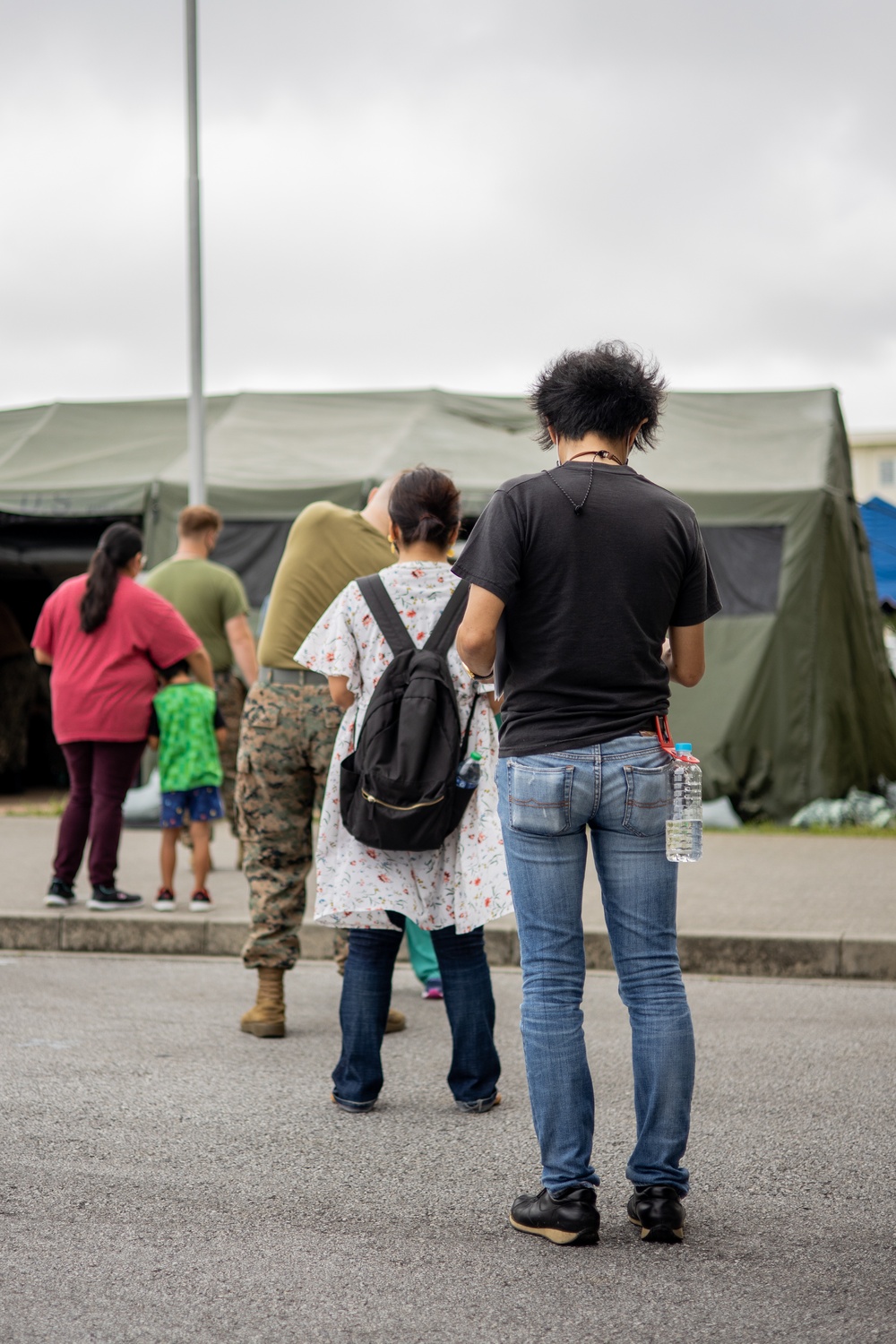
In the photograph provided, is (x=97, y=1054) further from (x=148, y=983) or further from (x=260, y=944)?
(x=148, y=983)

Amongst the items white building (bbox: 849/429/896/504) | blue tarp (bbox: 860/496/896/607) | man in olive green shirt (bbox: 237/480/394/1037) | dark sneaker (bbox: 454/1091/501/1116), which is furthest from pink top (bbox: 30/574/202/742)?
white building (bbox: 849/429/896/504)

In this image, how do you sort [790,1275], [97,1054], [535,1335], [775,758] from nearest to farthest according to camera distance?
[535,1335], [790,1275], [97,1054], [775,758]

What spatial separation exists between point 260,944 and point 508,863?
199 centimetres

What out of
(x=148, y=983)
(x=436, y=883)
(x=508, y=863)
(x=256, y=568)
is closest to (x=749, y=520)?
(x=256, y=568)

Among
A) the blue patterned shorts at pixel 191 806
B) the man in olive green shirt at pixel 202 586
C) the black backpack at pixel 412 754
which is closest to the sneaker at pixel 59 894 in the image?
the blue patterned shorts at pixel 191 806

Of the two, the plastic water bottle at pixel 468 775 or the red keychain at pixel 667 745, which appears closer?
the red keychain at pixel 667 745

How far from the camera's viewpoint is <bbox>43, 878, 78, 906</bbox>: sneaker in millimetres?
7082

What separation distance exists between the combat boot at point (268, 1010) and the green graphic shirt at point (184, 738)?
2118 mm

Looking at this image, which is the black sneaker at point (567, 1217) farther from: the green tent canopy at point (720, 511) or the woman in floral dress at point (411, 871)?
the green tent canopy at point (720, 511)

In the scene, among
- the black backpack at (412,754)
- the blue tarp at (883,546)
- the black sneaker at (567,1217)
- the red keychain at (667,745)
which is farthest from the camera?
the blue tarp at (883,546)

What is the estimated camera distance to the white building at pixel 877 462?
67.0 m

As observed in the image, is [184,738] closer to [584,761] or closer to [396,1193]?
[396,1193]

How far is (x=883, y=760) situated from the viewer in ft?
39.9

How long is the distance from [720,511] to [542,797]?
8.61m
